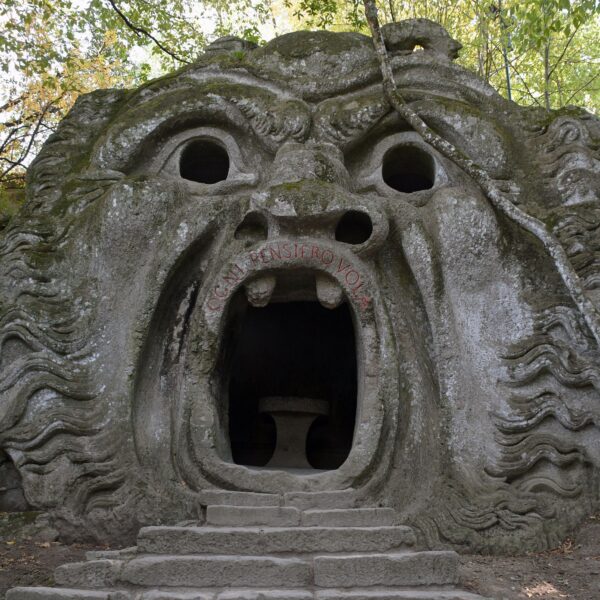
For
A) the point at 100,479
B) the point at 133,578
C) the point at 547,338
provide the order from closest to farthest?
the point at 133,578 → the point at 100,479 → the point at 547,338

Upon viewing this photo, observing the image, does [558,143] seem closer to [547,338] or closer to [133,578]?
[547,338]

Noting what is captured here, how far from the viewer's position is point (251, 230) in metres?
6.20

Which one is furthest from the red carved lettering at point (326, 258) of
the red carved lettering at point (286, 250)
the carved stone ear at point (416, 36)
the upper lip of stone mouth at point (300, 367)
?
the carved stone ear at point (416, 36)

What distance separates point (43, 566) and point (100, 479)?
741 mm

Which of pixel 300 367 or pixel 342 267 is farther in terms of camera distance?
pixel 300 367

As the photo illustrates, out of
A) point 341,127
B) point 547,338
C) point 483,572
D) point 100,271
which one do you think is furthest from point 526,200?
point 100,271

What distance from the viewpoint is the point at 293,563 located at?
4066 millimetres

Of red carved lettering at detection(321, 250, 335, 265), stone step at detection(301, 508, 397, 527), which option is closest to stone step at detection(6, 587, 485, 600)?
stone step at detection(301, 508, 397, 527)

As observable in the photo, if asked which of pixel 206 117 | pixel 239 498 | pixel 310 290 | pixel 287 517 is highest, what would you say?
pixel 206 117

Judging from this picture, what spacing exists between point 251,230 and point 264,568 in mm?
3058

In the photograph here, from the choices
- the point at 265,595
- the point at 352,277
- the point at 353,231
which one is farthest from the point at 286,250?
the point at 265,595

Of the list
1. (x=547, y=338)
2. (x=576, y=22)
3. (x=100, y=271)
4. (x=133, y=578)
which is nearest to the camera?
(x=133, y=578)

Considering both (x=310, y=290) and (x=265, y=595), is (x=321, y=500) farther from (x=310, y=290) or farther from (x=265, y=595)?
(x=310, y=290)

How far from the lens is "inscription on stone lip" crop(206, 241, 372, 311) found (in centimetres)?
577
